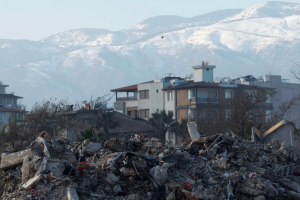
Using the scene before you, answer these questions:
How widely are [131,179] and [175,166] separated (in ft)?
4.84

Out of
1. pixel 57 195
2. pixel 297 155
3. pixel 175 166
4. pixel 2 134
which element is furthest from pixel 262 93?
pixel 57 195

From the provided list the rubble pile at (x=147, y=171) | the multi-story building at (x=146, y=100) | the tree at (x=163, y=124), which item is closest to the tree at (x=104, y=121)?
the tree at (x=163, y=124)

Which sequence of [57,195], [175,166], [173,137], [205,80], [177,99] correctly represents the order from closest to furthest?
1. [57,195]
2. [175,166]
3. [173,137]
4. [177,99]
5. [205,80]

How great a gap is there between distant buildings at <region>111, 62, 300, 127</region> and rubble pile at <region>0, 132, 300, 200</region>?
1887 inches

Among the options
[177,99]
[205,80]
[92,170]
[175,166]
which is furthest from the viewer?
[205,80]

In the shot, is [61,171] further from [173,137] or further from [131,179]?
[173,137]

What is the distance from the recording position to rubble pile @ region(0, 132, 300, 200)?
11938mm

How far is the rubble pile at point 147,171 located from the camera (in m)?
11.9

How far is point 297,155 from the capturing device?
52.6 feet

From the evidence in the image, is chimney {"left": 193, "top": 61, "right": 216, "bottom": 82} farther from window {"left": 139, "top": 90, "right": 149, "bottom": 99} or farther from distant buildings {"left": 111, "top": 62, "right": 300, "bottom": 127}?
window {"left": 139, "top": 90, "right": 149, "bottom": 99}

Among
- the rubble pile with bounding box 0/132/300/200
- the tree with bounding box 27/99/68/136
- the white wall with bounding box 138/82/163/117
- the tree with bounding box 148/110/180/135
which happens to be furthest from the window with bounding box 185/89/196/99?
the rubble pile with bounding box 0/132/300/200

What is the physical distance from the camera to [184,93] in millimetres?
67750

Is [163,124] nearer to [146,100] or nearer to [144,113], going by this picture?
[146,100]

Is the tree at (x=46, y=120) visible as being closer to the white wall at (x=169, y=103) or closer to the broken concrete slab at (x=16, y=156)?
the broken concrete slab at (x=16, y=156)
